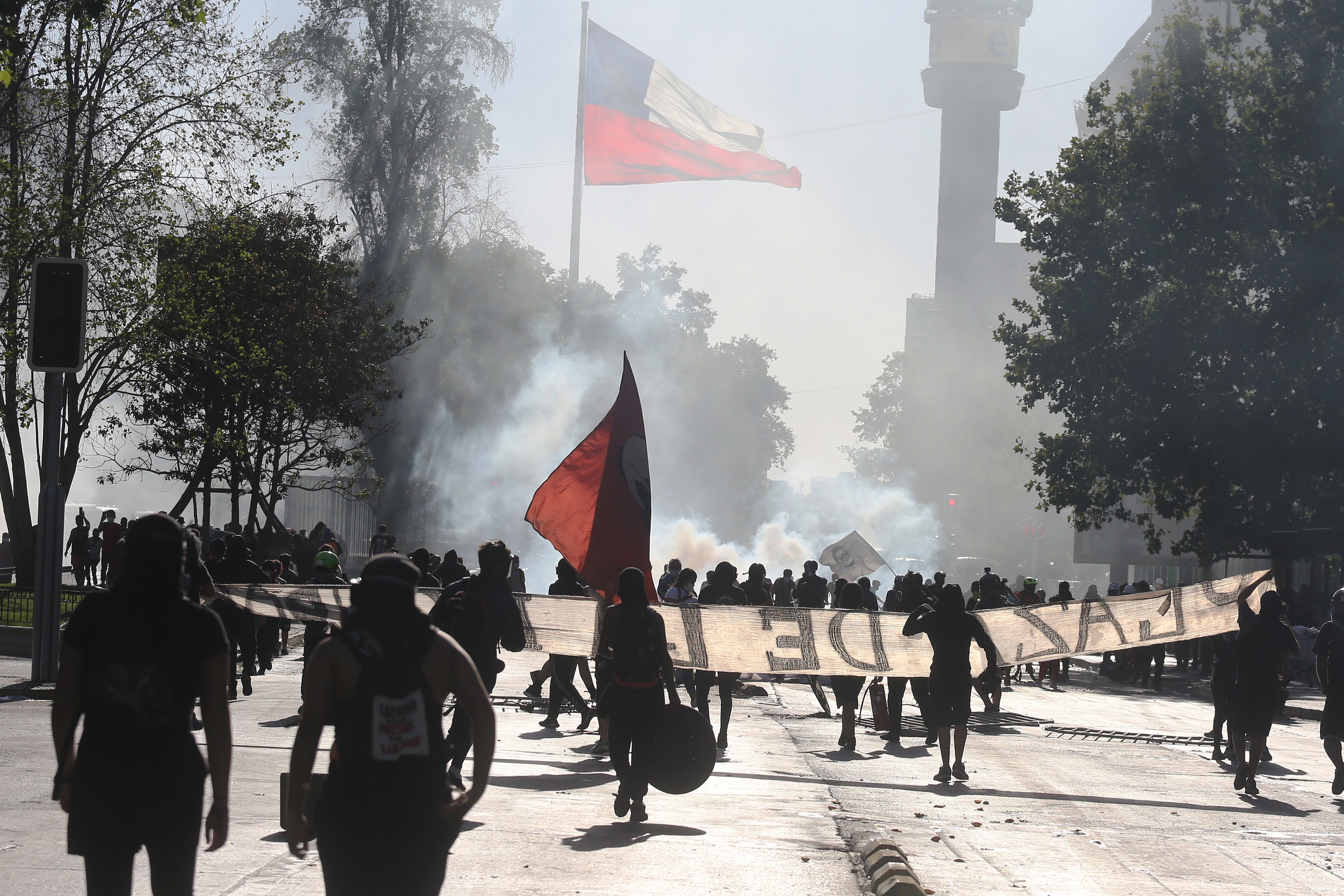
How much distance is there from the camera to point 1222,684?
14.2 meters

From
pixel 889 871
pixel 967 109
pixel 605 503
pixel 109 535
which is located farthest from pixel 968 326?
pixel 889 871

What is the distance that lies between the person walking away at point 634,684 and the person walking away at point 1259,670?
5396 mm

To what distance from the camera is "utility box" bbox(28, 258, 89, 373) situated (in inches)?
563

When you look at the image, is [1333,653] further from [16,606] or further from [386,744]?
[16,606]

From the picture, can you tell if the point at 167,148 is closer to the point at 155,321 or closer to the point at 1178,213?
the point at 155,321

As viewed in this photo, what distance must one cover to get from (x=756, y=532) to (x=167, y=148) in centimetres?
7222

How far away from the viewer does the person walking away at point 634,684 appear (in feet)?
30.4

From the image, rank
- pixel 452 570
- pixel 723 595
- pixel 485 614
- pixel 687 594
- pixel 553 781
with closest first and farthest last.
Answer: pixel 485 614
pixel 553 781
pixel 723 595
pixel 687 594
pixel 452 570

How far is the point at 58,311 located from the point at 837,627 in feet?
26.7

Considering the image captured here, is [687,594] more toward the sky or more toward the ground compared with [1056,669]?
more toward the sky

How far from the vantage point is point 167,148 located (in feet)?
75.4

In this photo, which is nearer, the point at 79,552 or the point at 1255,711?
the point at 1255,711

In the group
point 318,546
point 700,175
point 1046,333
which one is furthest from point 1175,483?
point 318,546

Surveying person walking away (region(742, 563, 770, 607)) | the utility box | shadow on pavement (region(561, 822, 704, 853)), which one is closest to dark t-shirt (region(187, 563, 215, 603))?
shadow on pavement (region(561, 822, 704, 853))
